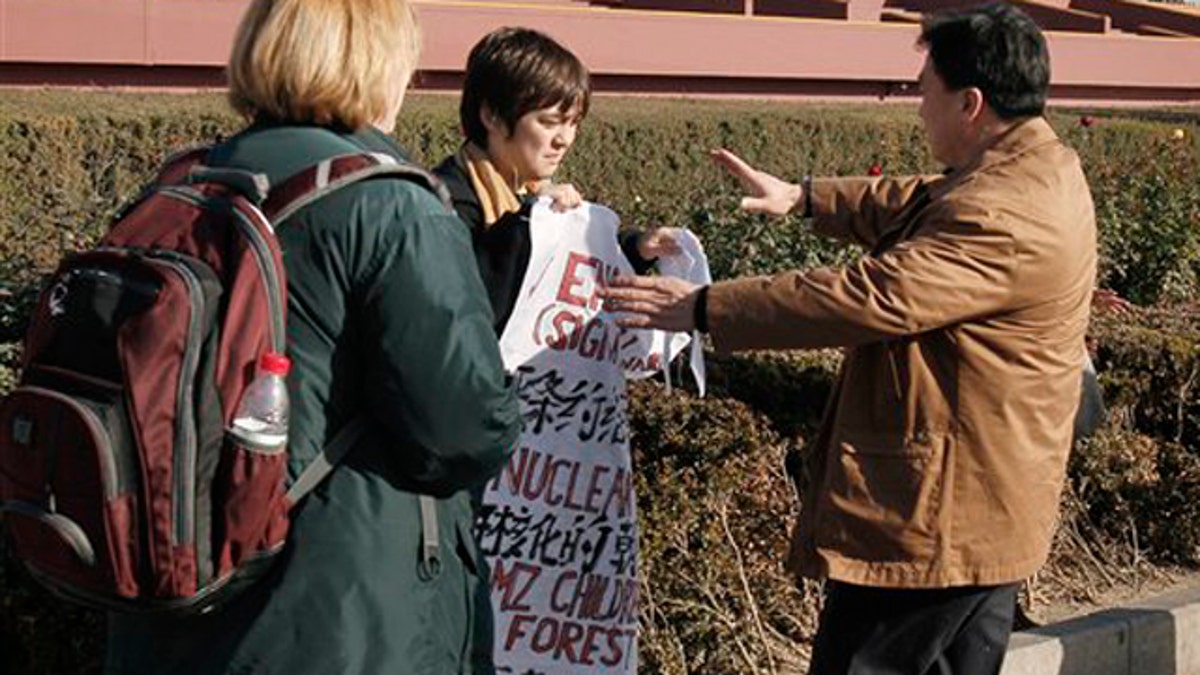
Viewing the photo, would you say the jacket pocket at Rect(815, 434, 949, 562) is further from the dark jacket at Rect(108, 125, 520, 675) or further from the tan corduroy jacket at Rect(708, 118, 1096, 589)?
the dark jacket at Rect(108, 125, 520, 675)

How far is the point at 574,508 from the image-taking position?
429 centimetres

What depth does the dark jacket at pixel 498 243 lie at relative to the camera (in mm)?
4152

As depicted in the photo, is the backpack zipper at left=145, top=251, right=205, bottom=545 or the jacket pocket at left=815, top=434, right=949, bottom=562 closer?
the backpack zipper at left=145, top=251, right=205, bottom=545

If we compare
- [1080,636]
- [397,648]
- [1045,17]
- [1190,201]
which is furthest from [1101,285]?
[1045,17]

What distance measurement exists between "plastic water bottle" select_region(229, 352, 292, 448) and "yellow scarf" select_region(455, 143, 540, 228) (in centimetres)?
140

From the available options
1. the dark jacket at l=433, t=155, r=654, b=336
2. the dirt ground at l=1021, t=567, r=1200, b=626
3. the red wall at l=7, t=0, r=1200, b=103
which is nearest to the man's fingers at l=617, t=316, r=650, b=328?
the dark jacket at l=433, t=155, r=654, b=336

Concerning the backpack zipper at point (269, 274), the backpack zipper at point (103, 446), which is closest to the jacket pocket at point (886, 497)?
the backpack zipper at point (269, 274)

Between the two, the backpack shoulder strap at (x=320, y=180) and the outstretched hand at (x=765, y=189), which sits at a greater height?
the backpack shoulder strap at (x=320, y=180)

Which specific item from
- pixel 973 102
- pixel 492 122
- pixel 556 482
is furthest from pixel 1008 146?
pixel 556 482

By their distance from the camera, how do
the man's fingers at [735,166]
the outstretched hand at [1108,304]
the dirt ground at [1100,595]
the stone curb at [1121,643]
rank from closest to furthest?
the man's fingers at [735,166], the stone curb at [1121,643], the dirt ground at [1100,595], the outstretched hand at [1108,304]

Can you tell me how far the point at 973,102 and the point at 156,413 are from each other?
1.82m

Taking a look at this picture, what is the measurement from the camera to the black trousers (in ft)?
13.4

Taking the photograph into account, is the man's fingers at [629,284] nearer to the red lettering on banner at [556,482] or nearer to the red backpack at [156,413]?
the red lettering on banner at [556,482]

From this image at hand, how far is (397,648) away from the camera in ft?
10.0
